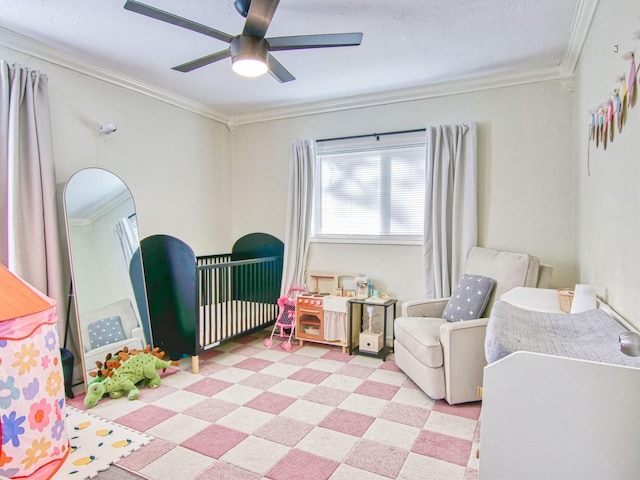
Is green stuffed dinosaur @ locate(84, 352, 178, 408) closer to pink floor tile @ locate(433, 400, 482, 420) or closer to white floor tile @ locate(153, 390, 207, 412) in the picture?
white floor tile @ locate(153, 390, 207, 412)

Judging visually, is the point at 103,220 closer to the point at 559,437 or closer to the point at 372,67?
the point at 372,67

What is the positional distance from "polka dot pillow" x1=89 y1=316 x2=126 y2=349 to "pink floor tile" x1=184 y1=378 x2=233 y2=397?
70cm

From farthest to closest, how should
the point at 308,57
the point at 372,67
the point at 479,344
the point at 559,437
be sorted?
the point at 372,67 → the point at 308,57 → the point at 479,344 → the point at 559,437

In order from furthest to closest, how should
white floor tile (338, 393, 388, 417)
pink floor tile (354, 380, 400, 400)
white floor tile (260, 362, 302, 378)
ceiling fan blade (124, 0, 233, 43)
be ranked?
white floor tile (260, 362, 302, 378) → pink floor tile (354, 380, 400, 400) → white floor tile (338, 393, 388, 417) → ceiling fan blade (124, 0, 233, 43)

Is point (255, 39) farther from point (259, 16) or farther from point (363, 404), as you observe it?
point (363, 404)

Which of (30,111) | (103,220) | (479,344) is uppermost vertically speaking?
(30,111)

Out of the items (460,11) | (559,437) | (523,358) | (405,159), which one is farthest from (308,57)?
(559,437)

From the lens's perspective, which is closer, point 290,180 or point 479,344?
point 479,344

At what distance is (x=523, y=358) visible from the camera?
119 cm

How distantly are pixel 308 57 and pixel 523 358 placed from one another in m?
2.50

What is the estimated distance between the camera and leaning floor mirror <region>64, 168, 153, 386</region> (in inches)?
111

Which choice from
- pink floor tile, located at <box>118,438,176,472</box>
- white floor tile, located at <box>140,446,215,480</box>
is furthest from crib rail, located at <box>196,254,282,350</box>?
white floor tile, located at <box>140,446,215,480</box>

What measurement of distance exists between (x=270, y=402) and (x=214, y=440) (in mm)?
519

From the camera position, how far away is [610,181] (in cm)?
188
